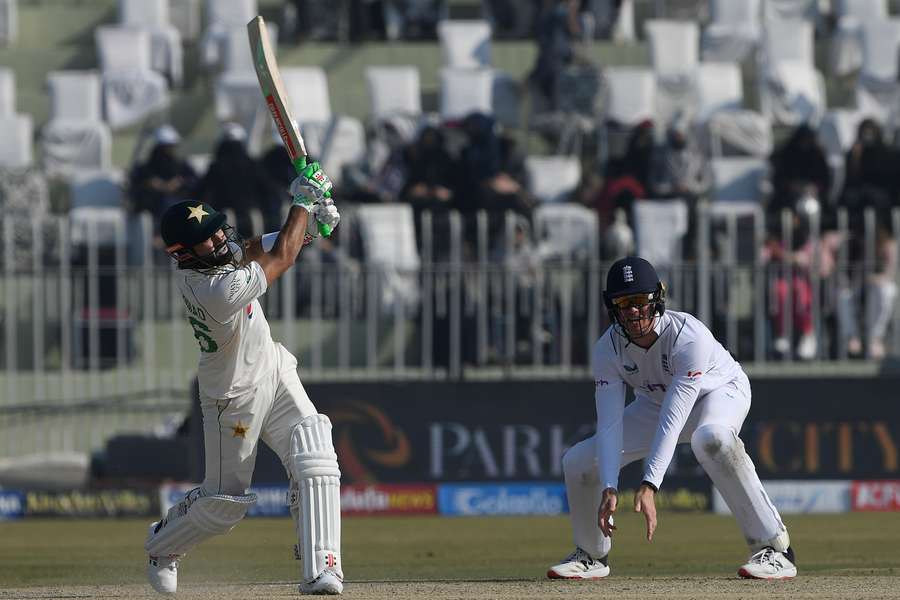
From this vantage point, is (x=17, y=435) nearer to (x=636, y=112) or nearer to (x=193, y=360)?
(x=193, y=360)

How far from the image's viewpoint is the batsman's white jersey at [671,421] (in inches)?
318

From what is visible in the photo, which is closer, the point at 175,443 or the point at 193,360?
the point at 175,443

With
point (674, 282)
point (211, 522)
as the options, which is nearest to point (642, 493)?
point (211, 522)

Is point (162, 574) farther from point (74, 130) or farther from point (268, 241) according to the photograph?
point (74, 130)

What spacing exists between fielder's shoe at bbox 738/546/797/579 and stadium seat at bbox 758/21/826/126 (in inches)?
453

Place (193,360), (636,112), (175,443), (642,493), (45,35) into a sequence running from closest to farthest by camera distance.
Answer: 1. (642,493)
2. (175,443)
3. (193,360)
4. (636,112)
5. (45,35)

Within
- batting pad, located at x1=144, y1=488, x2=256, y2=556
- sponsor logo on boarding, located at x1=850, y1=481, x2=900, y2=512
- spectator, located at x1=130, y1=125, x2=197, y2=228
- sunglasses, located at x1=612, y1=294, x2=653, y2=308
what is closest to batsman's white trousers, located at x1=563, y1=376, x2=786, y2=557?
sunglasses, located at x1=612, y1=294, x2=653, y2=308

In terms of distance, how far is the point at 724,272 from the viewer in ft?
52.8

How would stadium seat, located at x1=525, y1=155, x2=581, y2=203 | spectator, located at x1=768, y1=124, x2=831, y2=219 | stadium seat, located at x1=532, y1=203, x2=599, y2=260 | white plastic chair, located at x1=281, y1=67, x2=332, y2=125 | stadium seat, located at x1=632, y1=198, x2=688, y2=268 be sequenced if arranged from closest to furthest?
stadium seat, located at x1=632, y1=198, x2=688, y2=268 → stadium seat, located at x1=532, y1=203, x2=599, y2=260 → spectator, located at x1=768, y1=124, x2=831, y2=219 → stadium seat, located at x1=525, y1=155, x2=581, y2=203 → white plastic chair, located at x1=281, y1=67, x2=332, y2=125

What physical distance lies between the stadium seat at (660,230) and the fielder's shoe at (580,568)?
7849mm

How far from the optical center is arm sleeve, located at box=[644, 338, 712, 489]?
7.89 meters

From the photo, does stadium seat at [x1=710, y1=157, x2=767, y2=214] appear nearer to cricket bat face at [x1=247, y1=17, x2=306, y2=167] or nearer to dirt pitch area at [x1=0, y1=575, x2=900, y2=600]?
dirt pitch area at [x1=0, y1=575, x2=900, y2=600]

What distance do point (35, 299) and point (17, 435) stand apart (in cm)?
122

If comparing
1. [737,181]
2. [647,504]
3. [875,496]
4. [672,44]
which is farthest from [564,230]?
[647,504]
